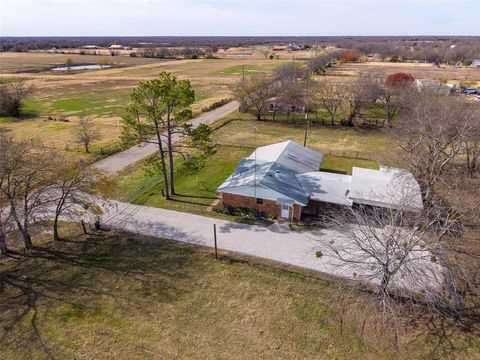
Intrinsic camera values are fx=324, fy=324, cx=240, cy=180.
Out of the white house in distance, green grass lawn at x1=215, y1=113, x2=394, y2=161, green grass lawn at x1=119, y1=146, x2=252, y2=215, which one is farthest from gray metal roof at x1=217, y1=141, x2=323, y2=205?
green grass lawn at x1=215, y1=113, x2=394, y2=161

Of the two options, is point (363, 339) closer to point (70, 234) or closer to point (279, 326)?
point (279, 326)

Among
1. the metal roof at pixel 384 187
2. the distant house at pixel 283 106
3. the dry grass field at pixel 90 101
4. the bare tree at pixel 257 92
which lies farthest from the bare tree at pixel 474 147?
the bare tree at pixel 257 92

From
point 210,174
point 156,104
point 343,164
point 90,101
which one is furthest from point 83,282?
point 90,101

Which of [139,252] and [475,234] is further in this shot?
[475,234]

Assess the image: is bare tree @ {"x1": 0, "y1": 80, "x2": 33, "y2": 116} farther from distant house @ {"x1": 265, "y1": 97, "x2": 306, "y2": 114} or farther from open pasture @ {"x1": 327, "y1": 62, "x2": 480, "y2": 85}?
open pasture @ {"x1": 327, "y1": 62, "x2": 480, "y2": 85}

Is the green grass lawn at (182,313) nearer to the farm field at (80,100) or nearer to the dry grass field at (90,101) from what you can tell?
the farm field at (80,100)

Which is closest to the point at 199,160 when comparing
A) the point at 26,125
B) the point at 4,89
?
the point at 26,125
